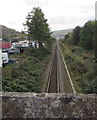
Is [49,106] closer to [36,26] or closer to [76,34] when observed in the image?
[36,26]

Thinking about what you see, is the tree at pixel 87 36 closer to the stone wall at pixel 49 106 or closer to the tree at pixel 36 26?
the tree at pixel 36 26

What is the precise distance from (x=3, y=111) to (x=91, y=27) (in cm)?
5470

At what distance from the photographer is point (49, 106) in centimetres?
303

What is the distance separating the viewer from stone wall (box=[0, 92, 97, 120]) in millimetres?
2969

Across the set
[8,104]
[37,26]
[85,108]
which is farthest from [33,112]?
[37,26]

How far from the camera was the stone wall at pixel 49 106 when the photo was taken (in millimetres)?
2969

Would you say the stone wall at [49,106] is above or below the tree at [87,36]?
below

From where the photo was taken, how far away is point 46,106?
3.03 m

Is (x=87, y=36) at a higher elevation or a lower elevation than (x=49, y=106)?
higher

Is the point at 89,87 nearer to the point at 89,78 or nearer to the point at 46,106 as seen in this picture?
the point at 89,78

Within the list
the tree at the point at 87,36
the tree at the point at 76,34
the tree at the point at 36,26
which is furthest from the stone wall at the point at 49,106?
the tree at the point at 76,34

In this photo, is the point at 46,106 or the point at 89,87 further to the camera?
the point at 89,87

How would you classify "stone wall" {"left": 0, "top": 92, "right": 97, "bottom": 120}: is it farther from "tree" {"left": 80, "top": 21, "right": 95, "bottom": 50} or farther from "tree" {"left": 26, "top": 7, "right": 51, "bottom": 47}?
"tree" {"left": 80, "top": 21, "right": 95, "bottom": 50}

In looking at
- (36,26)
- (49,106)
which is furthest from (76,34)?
(49,106)
